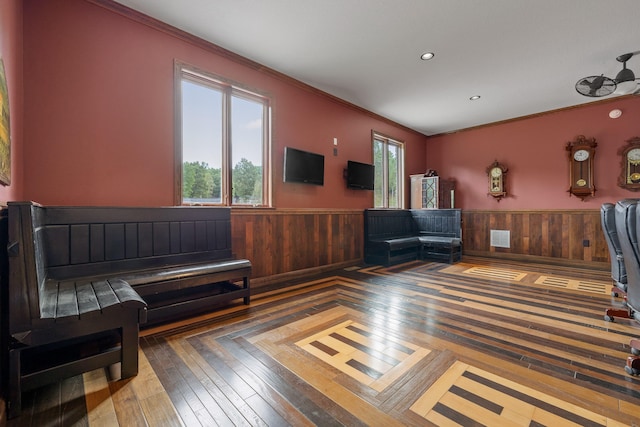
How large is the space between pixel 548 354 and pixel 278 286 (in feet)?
9.15

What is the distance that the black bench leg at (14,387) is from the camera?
142 cm

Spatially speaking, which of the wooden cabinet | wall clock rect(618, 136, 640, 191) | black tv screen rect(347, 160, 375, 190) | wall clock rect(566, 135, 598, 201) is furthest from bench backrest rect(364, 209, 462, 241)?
wall clock rect(618, 136, 640, 191)

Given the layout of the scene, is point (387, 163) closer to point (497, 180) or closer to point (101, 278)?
point (497, 180)

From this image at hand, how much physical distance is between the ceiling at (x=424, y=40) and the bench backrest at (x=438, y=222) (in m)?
2.35

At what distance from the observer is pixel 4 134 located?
71.3 inches

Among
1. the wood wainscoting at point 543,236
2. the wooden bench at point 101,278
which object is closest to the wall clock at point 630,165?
the wood wainscoting at point 543,236

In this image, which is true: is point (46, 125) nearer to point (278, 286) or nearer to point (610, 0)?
point (278, 286)

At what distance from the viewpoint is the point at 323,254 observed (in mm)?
4797

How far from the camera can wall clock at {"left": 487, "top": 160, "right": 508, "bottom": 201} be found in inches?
246

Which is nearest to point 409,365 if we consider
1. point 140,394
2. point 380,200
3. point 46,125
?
point 140,394

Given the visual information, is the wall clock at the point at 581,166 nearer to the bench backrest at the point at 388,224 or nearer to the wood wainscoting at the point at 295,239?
the bench backrest at the point at 388,224

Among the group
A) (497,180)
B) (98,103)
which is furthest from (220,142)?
(497,180)

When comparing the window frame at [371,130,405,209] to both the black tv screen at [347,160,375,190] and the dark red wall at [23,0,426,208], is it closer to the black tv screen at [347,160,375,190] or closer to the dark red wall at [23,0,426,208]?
the black tv screen at [347,160,375,190]

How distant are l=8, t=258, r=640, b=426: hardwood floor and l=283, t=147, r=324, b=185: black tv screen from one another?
1.86 m
